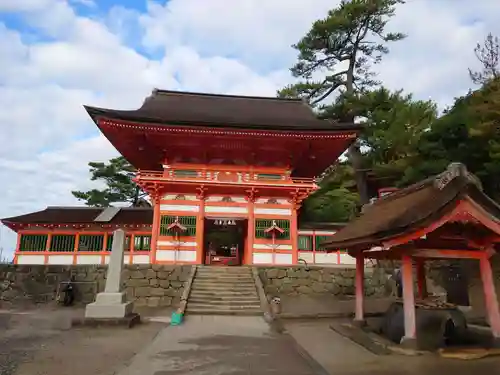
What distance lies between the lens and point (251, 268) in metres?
16.2

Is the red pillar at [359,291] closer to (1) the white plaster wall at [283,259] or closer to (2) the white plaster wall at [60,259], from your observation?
(1) the white plaster wall at [283,259]

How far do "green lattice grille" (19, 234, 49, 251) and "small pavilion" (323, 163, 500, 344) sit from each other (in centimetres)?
1844

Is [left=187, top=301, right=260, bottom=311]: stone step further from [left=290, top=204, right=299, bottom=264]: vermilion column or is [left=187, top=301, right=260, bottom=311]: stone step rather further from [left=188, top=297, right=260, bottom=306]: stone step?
[left=290, top=204, right=299, bottom=264]: vermilion column

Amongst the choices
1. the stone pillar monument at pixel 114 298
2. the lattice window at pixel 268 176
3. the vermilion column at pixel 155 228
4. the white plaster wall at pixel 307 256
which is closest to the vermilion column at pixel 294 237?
the lattice window at pixel 268 176

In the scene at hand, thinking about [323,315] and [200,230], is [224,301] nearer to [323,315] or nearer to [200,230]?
[323,315]

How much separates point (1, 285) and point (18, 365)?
1290 centimetres

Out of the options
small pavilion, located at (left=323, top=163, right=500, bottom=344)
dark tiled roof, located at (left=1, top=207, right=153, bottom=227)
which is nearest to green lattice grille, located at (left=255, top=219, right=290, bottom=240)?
dark tiled roof, located at (left=1, top=207, right=153, bottom=227)

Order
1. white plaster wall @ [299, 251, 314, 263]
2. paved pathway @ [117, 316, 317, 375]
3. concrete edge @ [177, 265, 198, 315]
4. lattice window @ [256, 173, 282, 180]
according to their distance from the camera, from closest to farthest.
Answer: paved pathway @ [117, 316, 317, 375] < concrete edge @ [177, 265, 198, 315] < lattice window @ [256, 173, 282, 180] < white plaster wall @ [299, 251, 314, 263]

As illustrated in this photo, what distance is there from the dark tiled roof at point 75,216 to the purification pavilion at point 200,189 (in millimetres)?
62

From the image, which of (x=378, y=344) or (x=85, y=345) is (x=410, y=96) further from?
(x=85, y=345)

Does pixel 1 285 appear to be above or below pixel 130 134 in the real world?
below

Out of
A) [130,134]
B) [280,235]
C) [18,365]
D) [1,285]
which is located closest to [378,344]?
[18,365]

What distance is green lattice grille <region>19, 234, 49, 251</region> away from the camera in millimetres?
19531

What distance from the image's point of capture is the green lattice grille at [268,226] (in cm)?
1775
